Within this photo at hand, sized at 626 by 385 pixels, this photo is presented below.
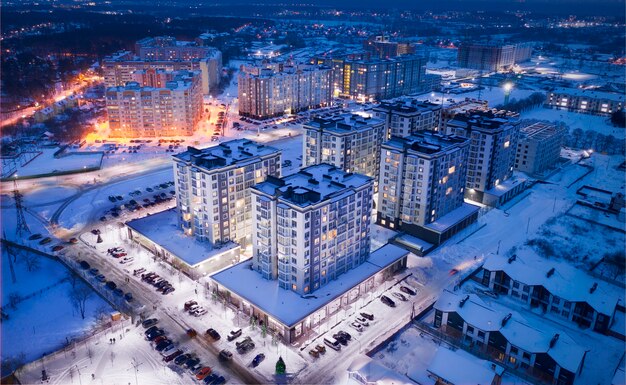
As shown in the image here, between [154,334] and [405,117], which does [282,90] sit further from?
[154,334]

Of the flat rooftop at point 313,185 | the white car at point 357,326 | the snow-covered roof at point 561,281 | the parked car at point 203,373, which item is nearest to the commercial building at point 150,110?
the flat rooftop at point 313,185

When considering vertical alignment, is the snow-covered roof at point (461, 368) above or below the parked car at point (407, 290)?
above

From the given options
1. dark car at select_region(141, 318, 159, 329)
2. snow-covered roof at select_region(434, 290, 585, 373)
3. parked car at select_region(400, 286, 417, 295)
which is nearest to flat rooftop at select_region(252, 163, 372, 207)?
parked car at select_region(400, 286, 417, 295)

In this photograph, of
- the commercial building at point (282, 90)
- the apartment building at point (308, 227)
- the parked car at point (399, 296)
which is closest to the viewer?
the apartment building at point (308, 227)

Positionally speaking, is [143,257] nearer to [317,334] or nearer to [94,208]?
[94,208]

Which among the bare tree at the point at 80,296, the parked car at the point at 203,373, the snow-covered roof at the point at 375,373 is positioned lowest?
the parked car at the point at 203,373

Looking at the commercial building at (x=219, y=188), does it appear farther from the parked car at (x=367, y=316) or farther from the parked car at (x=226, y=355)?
the parked car at (x=367, y=316)
